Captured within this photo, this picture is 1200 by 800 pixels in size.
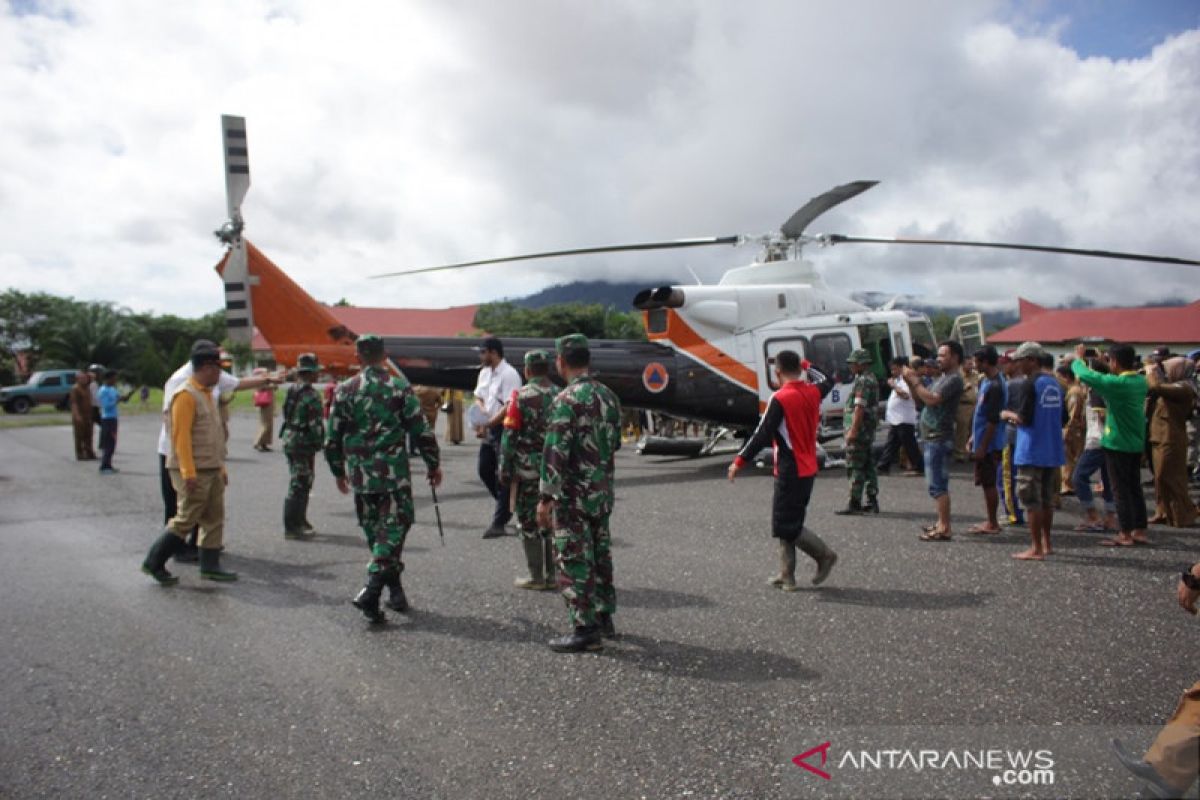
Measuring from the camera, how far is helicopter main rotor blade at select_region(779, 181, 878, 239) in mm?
9586

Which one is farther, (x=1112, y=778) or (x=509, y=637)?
(x=509, y=637)

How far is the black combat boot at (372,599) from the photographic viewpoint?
4.92m

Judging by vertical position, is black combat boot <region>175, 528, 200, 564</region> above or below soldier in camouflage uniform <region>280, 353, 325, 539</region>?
below

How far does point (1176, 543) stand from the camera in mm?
6504

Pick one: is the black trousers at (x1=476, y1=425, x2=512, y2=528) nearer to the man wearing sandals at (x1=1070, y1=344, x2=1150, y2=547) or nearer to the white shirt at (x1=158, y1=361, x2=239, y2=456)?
the white shirt at (x1=158, y1=361, x2=239, y2=456)

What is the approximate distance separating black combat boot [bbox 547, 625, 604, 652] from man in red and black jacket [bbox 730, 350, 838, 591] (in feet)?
5.32

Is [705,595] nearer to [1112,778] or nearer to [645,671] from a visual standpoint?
[645,671]

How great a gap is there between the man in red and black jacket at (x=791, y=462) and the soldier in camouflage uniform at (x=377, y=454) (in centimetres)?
231

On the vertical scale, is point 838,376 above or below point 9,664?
above

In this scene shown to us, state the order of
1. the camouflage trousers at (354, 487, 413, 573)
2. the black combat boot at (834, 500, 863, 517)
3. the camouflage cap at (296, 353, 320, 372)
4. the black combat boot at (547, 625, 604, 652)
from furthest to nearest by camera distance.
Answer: the black combat boot at (834, 500, 863, 517) < the camouflage cap at (296, 353, 320, 372) < the camouflage trousers at (354, 487, 413, 573) < the black combat boot at (547, 625, 604, 652)

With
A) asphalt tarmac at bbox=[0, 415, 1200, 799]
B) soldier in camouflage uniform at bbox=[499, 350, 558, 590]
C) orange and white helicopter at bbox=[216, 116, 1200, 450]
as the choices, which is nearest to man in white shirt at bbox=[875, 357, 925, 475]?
orange and white helicopter at bbox=[216, 116, 1200, 450]

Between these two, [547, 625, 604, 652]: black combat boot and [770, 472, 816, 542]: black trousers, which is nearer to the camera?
[547, 625, 604, 652]: black combat boot

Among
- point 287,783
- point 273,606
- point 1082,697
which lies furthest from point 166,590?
point 1082,697

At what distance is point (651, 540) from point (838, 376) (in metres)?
5.99
